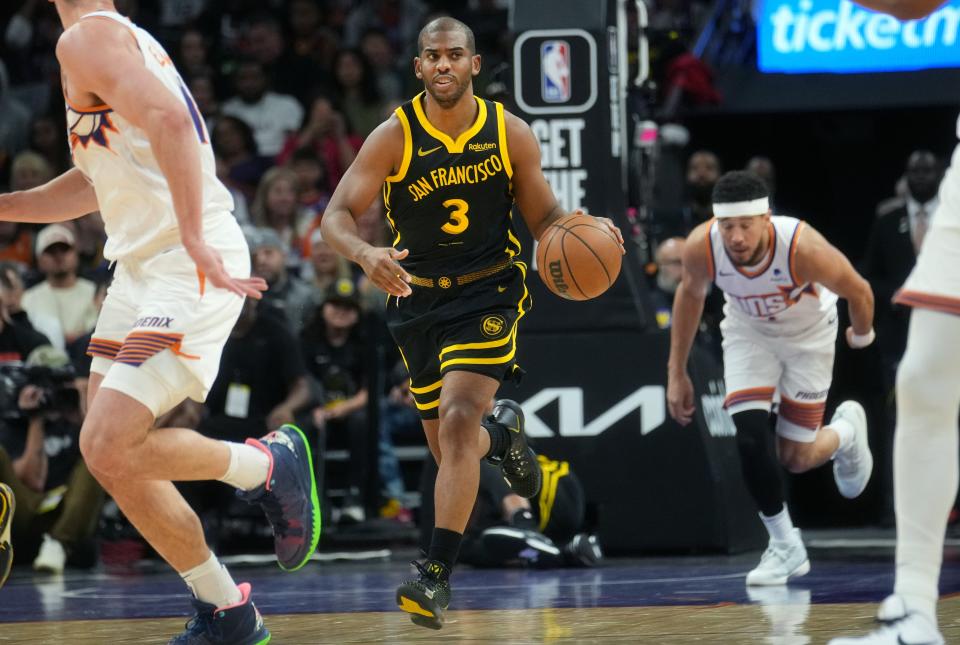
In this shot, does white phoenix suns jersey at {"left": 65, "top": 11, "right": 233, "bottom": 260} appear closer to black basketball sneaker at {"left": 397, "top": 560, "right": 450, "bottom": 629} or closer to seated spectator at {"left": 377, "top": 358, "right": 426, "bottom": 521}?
black basketball sneaker at {"left": 397, "top": 560, "right": 450, "bottom": 629}

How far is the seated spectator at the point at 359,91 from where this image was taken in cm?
1355

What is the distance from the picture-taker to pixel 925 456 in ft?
13.8

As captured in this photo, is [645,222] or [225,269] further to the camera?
[645,222]

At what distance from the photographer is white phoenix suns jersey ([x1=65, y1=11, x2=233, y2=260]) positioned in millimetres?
5051

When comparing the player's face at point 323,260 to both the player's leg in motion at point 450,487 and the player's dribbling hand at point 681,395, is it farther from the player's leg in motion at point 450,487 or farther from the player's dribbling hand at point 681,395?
the player's leg in motion at point 450,487

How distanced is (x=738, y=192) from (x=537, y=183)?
70.0 inches

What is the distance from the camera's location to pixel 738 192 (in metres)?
7.72

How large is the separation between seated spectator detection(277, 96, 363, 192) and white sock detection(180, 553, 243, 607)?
Answer: 25.6ft

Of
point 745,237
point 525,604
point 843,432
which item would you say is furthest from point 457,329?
point 843,432

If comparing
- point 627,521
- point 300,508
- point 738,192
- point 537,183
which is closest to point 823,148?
point 627,521

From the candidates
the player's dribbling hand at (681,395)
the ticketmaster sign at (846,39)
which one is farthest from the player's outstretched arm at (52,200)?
the ticketmaster sign at (846,39)

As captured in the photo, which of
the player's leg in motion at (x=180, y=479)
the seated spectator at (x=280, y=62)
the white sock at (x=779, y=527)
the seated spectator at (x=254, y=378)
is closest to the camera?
the player's leg in motion at (x=180, y=479)

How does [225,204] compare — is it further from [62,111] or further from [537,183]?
[62,111]

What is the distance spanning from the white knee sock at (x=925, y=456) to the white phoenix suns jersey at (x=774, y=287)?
11.6ft
